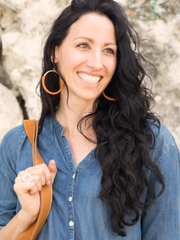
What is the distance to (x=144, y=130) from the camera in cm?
183

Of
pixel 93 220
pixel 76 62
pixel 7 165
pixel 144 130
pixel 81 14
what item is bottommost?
pixel 93 220

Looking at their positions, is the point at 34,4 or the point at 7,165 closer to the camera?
the point at 7,165

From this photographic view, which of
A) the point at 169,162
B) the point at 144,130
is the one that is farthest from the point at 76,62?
the point at 169,162

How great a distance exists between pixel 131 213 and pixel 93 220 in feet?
0.78

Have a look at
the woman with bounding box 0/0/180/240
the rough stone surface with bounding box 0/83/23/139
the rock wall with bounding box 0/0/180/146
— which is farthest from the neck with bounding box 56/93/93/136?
the rough stone surface with bounding box 0/83/23/139

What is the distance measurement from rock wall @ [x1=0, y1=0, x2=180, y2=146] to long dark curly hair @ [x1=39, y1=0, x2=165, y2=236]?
2.41 feet

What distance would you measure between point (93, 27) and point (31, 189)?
1097mm

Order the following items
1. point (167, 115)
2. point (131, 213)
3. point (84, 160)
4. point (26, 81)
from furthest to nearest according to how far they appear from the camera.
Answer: point (26, 81) < point (167, 115) < point (84, 160) < point (131, 213)

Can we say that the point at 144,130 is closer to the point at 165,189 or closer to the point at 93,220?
the point at 165,189

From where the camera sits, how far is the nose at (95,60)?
1.81m

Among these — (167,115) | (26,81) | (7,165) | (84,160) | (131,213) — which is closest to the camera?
(131,213)

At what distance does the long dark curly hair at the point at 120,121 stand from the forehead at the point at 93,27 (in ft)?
0.12

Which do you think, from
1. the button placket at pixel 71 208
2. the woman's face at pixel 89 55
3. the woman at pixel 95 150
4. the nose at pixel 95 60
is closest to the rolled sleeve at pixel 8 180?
the woman at pixel 95 150

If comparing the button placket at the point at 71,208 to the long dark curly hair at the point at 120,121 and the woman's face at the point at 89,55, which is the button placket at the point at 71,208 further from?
the woman's face at the point at 89,55
